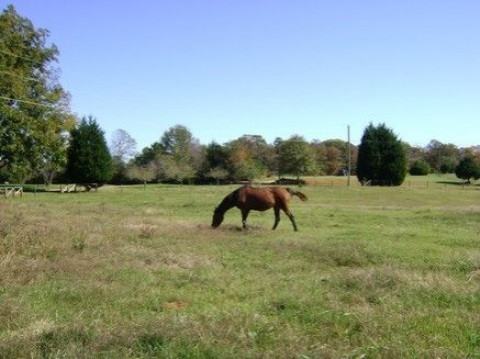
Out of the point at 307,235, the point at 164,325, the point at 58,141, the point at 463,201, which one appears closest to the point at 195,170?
the point at 58,141

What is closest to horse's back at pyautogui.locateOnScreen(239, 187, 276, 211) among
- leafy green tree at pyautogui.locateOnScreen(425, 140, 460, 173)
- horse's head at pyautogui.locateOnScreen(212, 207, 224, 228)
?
horse's head at pyautogui.locateOnScreen(212, 207, 224, 228)

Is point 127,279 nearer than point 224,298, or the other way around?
point 224,298

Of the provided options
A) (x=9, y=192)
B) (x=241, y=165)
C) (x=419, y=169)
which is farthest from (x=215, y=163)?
(x=9, y=192)

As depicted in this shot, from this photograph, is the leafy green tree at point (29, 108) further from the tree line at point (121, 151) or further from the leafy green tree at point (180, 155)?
the leafy green tree at point (180, 155)

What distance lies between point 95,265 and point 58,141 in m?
41.6

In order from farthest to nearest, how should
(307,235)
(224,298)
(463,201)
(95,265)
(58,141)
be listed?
(58,141), (463,201), (307,235), (95,265), (224,298)

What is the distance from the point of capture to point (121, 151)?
96688mm

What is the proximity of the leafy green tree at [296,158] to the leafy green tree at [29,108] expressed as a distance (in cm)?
3694

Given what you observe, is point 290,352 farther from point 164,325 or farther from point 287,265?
point 287,265

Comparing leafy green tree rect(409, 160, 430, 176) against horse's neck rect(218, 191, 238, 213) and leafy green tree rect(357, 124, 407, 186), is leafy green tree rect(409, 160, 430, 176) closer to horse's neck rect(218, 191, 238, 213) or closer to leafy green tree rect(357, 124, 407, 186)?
leafy green tree rect(357, 124, 407, 186)

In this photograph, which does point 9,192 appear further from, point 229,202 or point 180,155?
point 180,155

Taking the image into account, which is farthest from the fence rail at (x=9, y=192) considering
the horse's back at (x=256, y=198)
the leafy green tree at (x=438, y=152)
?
the leafy green tree at (x=438, y=152)

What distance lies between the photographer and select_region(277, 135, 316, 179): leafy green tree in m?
81.1

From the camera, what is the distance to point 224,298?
30.2 feet
